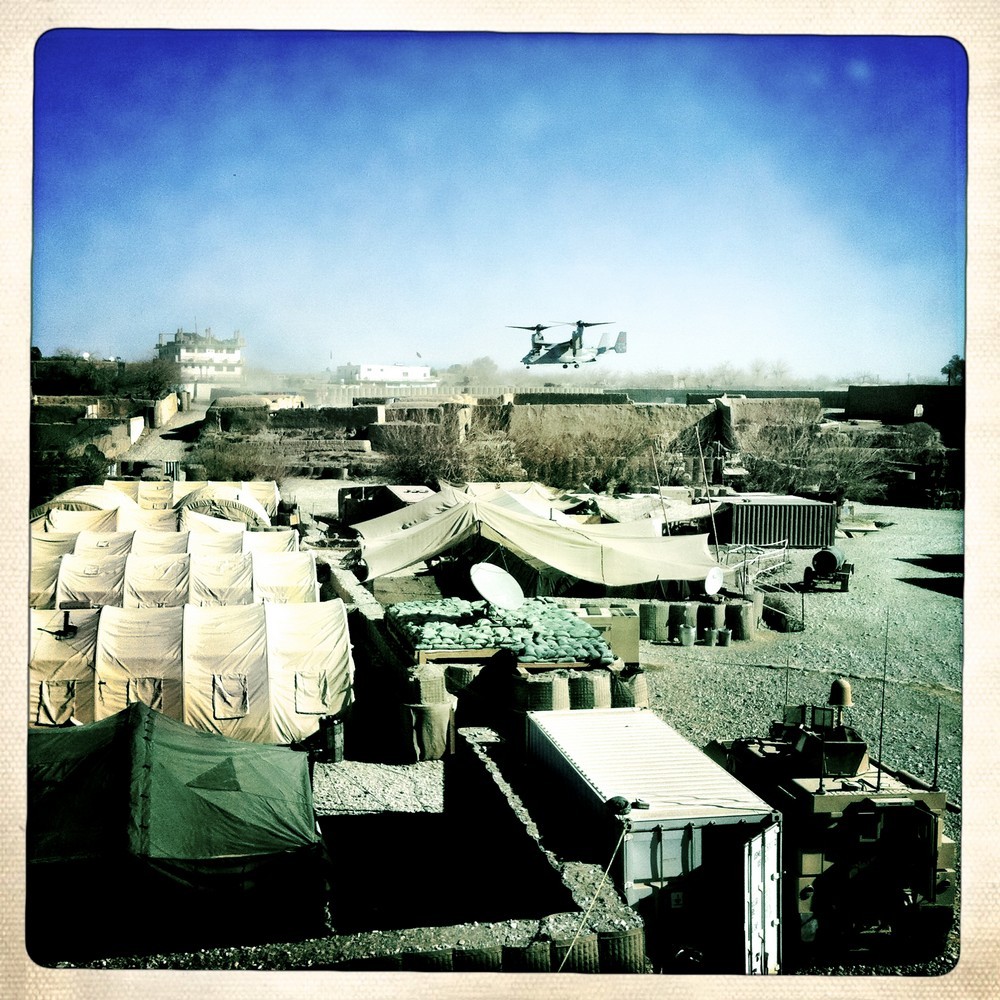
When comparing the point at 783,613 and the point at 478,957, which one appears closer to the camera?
Answer: the point at 478,957

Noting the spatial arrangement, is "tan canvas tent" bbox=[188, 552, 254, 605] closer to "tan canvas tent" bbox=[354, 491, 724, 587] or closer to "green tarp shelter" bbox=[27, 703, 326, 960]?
"tan canvas tent" bbox=[354, 491, 724, 587]

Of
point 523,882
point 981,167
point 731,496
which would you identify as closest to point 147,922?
point 523,882

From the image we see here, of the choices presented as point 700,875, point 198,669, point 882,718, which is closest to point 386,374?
point 198,669

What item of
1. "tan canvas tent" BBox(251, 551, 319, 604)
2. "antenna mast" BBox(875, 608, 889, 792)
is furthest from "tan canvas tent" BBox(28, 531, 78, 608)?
"antenna mast" BBox(875, 608, 889, 792)

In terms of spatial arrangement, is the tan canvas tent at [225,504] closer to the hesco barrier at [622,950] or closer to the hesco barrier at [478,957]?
the hesco barrier at [478,957]

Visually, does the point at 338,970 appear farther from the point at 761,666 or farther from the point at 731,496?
the point at 731,496

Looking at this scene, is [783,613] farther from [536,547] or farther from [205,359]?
[205,359]
